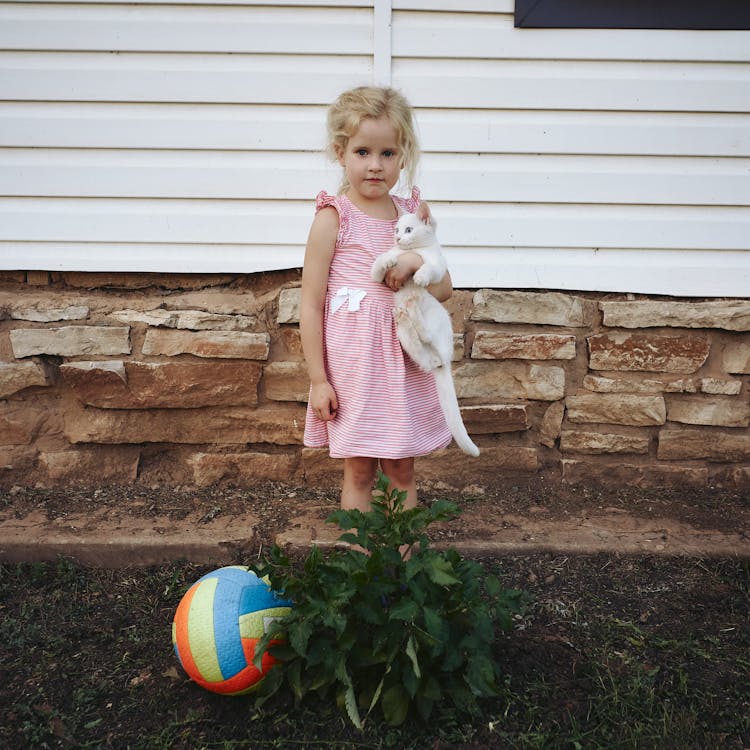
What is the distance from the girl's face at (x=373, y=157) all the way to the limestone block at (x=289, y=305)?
99 centimetres

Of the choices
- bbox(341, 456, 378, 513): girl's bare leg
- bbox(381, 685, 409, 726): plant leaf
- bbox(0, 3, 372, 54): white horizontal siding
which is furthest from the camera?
bbox(0, 3, 372, 54): white horizontal siding

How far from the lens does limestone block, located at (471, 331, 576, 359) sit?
10.8 ft

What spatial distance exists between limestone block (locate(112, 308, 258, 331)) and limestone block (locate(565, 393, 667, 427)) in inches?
63.9

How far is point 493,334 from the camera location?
3.28 metres

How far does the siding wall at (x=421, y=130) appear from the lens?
3098 millimetres

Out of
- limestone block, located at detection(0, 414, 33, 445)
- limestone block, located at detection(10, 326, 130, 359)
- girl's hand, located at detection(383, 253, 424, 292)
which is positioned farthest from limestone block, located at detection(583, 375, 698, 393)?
limestone block, located at detection(0, 414, 33, 445)

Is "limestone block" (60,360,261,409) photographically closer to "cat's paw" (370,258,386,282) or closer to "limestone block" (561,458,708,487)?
"cat's paw" (370,258,386,282)

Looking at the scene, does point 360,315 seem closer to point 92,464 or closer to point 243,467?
point 243,467

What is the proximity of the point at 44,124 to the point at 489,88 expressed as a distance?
2028 millimetres

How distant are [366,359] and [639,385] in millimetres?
1656

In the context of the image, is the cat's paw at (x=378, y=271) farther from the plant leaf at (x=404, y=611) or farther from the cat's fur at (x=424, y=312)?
the plant leaf at (x=404, y=611)

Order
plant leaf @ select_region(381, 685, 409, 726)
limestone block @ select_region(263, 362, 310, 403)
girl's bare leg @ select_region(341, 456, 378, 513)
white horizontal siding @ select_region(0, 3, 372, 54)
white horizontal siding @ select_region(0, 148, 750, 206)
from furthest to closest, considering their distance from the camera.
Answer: limestone block @ select_region(263, 362, 310, 403), white horizontal siding @ select_region(0, 148, 750, 206), white horizontal siding @ select_region(0, 3, 372, 54), girl's bare leg @ select_region(341, 456, 378, 513), plant leaf @ select_region(381, 685, 409, 726)

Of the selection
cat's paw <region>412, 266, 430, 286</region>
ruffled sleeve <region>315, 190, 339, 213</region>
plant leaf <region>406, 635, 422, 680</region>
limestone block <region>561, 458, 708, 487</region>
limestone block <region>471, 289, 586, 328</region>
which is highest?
ruffled sleeve <region>315, 190, 339, 213</region>

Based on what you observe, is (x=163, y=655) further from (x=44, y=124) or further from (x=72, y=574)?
(x=44, y=124)
